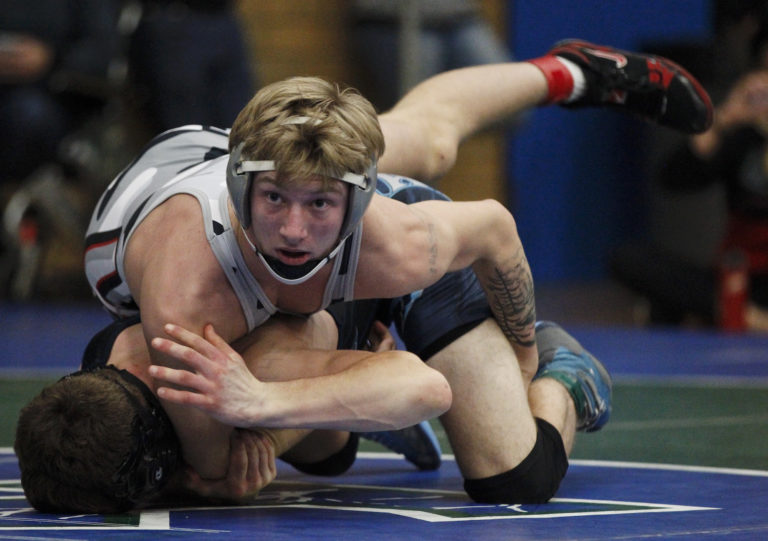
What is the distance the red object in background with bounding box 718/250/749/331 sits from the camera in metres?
7.91

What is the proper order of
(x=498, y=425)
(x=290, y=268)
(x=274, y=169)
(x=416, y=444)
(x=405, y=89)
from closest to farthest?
(x=274, y=169), (x=290, y=268), (x=498, y=425), (x=416, y=444), (x=405, y=89)

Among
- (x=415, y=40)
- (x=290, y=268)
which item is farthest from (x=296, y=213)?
(x=415, y=40)

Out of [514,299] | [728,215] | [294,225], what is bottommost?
[728,215]

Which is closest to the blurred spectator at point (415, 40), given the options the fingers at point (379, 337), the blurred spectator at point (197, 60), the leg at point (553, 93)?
the blurred spectator at point (197, 60)

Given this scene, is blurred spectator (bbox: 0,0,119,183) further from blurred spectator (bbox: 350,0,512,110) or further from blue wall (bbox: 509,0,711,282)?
blue wall (bbox: 509,0,711,282)

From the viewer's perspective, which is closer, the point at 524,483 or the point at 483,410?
the point at 524,483

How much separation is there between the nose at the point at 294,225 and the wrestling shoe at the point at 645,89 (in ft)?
6.72

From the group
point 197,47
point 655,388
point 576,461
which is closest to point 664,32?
point 197,47

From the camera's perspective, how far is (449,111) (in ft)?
14.8

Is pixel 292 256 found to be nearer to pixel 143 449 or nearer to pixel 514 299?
pixel 143 449

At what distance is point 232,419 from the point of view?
3004 millimetres

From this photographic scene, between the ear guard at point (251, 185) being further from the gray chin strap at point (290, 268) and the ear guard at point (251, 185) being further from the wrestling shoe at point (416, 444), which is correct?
the wrestling shoe at point (416, 444)

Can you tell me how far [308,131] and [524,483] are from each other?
3.51 feet

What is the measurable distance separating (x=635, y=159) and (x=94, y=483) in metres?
9.08
